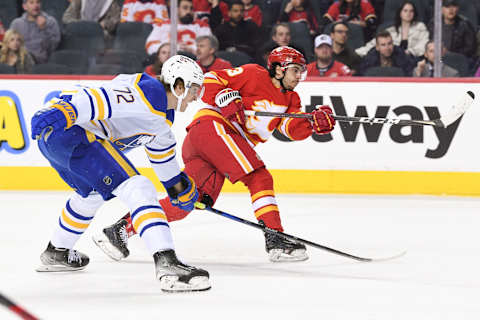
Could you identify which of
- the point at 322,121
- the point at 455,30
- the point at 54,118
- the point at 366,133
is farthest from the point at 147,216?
the point at 455,30

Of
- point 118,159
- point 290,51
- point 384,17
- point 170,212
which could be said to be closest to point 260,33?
point 384,17

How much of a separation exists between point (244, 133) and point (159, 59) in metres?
2.23

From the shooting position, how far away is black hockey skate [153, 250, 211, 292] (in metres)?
3.11

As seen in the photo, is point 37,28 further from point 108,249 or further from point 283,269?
point 283,269

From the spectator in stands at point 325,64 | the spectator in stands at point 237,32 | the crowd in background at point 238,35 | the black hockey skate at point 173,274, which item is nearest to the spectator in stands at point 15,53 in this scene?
the crowd in background at point 238,35

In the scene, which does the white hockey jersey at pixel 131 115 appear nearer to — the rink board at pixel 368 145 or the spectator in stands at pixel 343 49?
the rink board at pixel 368 145

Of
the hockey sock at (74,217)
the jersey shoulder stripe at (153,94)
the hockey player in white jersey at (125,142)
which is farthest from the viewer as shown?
the hockey sock at (74,217)

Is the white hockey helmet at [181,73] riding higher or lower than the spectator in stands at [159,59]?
lower

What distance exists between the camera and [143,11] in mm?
6297

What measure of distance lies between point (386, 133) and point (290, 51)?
215cm

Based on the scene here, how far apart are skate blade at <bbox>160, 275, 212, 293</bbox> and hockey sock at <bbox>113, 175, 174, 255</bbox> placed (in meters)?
0.12

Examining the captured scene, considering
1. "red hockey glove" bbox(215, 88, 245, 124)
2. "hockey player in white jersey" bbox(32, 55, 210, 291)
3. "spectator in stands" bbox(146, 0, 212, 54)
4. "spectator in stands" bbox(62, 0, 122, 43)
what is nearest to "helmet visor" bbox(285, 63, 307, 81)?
"red hockey glove" bbox(215, 88, 245, 124)

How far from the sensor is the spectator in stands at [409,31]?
6102mm

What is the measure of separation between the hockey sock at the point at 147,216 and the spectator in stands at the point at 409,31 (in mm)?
3476
